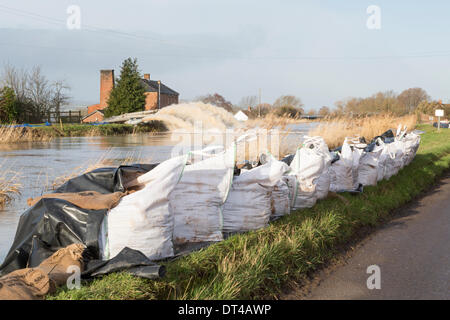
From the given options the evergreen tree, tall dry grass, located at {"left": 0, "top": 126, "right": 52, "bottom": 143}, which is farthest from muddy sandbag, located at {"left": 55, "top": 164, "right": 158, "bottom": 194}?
the evergreen tree

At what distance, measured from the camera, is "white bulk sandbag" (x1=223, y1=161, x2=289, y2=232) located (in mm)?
5340

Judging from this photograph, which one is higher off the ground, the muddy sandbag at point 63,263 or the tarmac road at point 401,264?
the muddy sandbag at point 63,263

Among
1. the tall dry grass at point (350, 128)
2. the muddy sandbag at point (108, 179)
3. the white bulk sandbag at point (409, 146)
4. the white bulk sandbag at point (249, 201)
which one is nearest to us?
Answer: the muddy sandbag at point (108, 179)

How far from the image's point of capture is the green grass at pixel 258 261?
3.59 m

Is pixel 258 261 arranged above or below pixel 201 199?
below

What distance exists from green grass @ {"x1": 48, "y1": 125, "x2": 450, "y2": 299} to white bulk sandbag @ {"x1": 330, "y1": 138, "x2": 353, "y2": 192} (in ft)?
2.29

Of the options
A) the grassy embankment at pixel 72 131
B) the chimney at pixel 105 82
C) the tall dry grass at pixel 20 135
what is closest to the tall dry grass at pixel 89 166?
the tall dry grass at pixel 20 135

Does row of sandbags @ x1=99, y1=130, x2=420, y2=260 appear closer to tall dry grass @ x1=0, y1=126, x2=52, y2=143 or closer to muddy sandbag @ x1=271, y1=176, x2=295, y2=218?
muddy sandbag @ x1=271, y1=176, x2=295, y2=218

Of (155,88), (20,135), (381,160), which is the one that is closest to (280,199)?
(381,160)

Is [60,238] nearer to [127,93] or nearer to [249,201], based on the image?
[249,201]

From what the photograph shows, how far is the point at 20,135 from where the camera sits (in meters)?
26.0

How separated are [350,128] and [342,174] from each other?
11.4 meters

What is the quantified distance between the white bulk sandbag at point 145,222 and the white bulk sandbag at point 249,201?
110 cm

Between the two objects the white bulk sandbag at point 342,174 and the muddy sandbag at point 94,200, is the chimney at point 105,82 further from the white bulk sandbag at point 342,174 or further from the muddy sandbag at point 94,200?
the muddy sandbag at point 94,200
